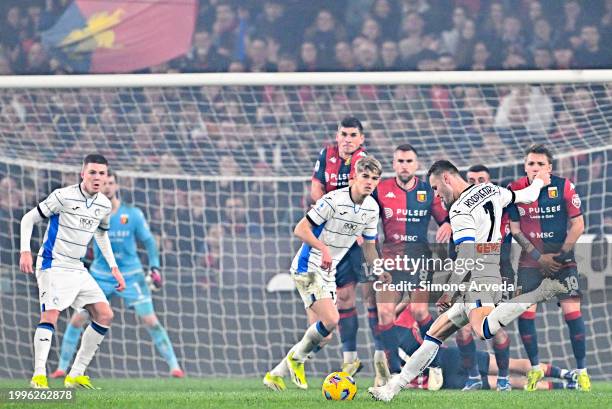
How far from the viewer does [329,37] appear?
1688cm

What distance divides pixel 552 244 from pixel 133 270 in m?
4.18

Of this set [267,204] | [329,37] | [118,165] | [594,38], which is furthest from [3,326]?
[594,38]

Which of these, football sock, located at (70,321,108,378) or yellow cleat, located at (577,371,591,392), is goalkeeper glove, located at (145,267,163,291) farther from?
yellow cleat, located at (577,371,591,392)

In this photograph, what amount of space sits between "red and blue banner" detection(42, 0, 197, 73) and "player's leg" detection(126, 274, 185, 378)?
4069 millimetres

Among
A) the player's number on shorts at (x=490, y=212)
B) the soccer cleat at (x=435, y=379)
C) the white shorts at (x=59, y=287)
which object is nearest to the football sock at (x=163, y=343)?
the white shorts at (x=59, y=287)

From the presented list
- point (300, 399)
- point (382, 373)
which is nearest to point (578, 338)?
point (382, 373)

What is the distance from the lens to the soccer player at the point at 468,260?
27.4 feet

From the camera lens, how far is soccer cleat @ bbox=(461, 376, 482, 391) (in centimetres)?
1051

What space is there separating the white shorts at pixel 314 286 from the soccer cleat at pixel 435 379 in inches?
49.4

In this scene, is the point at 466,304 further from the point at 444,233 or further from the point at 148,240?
the point at 148,240

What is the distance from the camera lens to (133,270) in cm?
1253

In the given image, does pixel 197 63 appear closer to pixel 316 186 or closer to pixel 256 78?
pixel 256 78

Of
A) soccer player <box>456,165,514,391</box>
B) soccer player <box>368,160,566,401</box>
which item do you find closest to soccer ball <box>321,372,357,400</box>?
soccer player <box>368,160,566,401</box>

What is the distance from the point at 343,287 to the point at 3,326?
4054mm
